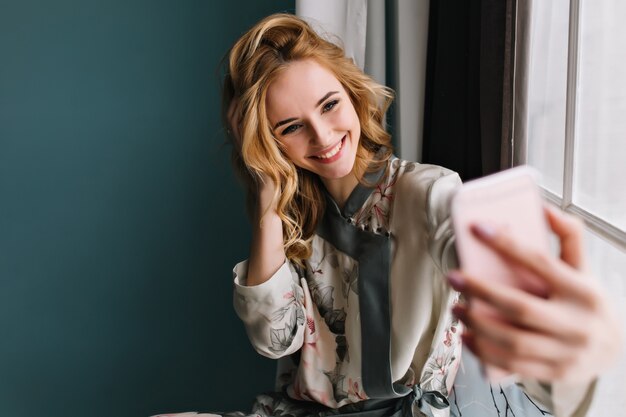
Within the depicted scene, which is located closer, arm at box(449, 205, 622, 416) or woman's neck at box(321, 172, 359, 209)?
arm at box(449, 205, 622, 416)

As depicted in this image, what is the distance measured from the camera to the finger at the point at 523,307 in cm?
47

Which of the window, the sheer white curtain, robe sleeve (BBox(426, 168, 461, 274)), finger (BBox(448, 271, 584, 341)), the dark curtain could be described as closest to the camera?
finger (BBox(448, 271, 584, 341))

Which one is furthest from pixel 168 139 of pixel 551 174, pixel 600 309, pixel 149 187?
pixel 600 309

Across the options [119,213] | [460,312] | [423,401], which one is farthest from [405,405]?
[119,213]

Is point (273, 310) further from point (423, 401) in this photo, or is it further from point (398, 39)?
point (398, 39)

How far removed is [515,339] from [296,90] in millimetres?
681

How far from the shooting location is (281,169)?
1.17 metres

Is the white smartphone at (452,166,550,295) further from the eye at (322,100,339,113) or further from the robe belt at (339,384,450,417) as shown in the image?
the robe belt at (339,384,450,417)

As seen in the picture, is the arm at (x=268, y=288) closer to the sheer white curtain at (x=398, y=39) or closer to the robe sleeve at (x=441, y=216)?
the robe sleeve at (x=441, y=216)

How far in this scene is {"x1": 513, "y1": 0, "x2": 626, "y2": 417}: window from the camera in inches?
39.6

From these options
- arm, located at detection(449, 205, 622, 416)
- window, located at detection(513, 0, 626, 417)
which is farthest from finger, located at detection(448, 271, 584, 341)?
window, located at detection(513, 0, 626, 417)

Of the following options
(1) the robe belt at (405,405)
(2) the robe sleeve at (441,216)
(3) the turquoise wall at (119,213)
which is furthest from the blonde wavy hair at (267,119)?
(3) the turquoise wall at (119,213)

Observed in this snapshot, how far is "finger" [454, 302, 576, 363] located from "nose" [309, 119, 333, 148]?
619 mm

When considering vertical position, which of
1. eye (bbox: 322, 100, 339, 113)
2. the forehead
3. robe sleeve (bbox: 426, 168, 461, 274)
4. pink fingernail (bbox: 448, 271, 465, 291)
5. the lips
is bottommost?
robe sleeve (bbox: 426, 168, 461, 274)
